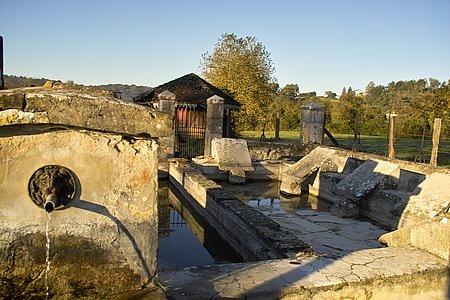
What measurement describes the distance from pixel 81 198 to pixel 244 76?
25378 millimetres

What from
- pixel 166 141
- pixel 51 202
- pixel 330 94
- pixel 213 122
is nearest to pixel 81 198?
pixel 51 202

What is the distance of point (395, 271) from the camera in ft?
12.4

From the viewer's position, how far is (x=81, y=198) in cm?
243

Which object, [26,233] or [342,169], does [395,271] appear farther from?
[342,169]

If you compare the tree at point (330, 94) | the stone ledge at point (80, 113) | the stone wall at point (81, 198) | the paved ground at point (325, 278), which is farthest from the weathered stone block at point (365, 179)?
the tree at point (330, 94)

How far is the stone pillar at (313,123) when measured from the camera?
14898 millimetres

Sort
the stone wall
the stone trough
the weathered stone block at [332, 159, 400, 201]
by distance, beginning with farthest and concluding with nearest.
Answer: the weathered stone block at [332, 159, 400, 201] → the stone trough → the stone wall

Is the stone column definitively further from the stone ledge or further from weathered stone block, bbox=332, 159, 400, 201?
the stone ledge

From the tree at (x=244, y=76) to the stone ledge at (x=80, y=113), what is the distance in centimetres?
2320

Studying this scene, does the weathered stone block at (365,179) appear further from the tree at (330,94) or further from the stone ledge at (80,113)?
the tree at (330,94)

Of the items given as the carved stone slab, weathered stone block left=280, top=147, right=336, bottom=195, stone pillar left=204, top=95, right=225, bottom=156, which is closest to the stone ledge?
weathered stone block left=280, top=147, right=336, bottom=195

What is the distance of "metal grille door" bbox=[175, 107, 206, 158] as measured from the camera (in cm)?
1593

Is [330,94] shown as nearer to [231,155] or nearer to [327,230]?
[231,155]

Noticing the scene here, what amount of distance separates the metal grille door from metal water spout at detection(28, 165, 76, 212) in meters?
12.3
